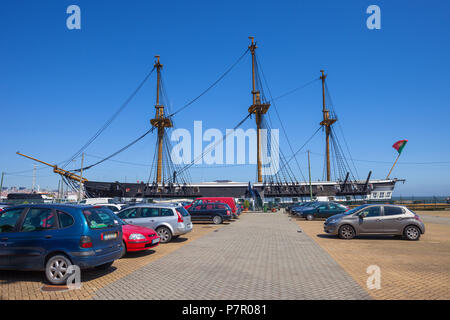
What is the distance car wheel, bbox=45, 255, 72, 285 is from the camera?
5.72 metres

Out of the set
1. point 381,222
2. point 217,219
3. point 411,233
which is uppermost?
point 381,222

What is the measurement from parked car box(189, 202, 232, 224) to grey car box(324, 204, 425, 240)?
9354 millimetres

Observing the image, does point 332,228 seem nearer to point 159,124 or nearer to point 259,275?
point 259,275

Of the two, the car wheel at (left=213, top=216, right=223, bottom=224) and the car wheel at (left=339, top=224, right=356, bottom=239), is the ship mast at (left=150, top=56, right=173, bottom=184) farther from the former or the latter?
the car wheel at (left=339, top=224, right=356, bottom=239)

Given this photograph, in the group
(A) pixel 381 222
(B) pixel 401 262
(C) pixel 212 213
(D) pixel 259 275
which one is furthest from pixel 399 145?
(D) pixel 259 275

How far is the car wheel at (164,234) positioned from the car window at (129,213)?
1.19 m

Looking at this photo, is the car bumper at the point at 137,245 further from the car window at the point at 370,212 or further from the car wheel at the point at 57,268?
the car window at the point at 370,212

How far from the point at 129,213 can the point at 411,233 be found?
38.9 feet

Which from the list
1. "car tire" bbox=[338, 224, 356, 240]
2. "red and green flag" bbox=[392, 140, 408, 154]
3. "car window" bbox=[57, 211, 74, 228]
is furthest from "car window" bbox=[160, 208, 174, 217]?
"red and green flag" bbox=[392, 140, 408, 154]

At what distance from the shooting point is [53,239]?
5809 mm

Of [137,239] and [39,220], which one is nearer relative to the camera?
[39,220]
